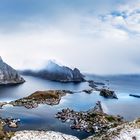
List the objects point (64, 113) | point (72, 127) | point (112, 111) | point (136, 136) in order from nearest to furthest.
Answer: point (136, 136) < point (72, 127) < point (64, 113) < point (112, 111)

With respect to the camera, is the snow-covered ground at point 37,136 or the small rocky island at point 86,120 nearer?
the snow-covered ground at point 37,136

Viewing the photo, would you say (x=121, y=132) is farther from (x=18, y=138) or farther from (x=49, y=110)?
(x=49, y=110)

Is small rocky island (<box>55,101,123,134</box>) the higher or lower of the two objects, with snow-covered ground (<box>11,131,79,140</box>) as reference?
lower

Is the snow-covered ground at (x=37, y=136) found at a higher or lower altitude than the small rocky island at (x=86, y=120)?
higher

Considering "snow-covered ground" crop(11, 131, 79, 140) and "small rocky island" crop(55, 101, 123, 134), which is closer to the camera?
"snow-covered ground" crop(11, 131, 79, 140)

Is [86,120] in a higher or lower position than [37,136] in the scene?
lower

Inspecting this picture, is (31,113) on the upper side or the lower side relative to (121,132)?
lower

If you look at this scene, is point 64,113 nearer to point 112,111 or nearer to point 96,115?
point 96,115

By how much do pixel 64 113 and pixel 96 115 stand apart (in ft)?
45.3

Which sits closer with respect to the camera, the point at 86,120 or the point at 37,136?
the point at 37,136

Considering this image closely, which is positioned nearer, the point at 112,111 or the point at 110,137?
the point at 110,137

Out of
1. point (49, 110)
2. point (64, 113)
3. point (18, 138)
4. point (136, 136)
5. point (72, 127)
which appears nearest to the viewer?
point (136, 136)

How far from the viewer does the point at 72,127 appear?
13450 centimetres

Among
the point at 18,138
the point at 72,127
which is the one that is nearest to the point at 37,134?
the point at 18,138
